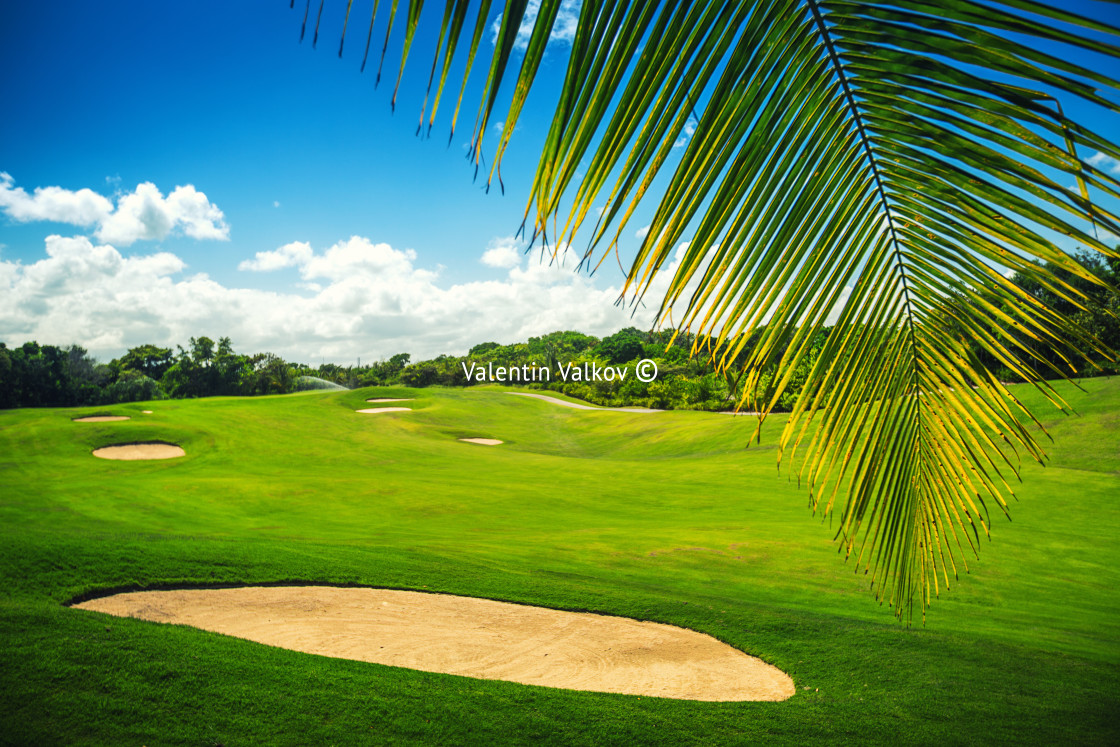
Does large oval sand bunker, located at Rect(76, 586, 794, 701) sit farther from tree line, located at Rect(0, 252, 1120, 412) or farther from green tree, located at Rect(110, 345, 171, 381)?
green tree, located at Rect(110, 345, 171, 381)

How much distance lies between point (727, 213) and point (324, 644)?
6.36 metres

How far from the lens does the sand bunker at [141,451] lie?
1891 cm

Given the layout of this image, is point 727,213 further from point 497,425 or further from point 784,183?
point 497,425

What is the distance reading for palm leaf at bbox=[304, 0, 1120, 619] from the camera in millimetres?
775

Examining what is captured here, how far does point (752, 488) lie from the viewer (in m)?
15.7

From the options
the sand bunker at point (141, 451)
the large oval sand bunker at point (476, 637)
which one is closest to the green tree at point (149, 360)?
the sand bunker at point (141, 451)

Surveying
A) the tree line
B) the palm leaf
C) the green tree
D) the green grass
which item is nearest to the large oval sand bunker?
the green grass

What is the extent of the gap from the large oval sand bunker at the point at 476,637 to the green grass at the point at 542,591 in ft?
1.03

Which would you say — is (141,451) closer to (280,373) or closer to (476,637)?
(476,637)

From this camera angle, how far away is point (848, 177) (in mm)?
1074

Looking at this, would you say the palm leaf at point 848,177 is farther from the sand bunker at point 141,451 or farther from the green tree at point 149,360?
the green tree at point 149,360

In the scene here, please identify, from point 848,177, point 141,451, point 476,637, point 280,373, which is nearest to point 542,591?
point 476,637

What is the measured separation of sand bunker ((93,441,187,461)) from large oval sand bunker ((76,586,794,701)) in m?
15.4

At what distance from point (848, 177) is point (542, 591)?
23.6 feet
